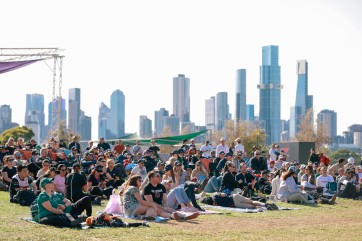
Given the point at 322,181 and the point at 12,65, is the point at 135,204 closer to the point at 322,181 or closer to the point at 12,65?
the point at 322,181

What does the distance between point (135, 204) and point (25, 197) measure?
3477 mm

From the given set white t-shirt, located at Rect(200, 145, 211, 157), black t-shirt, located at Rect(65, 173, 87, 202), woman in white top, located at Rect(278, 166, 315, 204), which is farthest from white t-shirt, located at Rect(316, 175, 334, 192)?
black t-shirt, located at Rect(65, 173, 87, 202)

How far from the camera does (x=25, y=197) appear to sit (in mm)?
17672

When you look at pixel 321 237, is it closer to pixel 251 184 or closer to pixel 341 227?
pixel 341 227

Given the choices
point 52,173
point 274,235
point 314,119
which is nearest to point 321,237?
point 274,235

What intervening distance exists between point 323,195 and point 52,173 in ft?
34.4

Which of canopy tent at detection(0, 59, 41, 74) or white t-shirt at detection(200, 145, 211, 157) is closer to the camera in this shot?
white t-shirt at detection(200, 145, 211, 157)

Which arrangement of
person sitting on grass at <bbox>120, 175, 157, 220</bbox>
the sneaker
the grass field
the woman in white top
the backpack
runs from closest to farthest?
the grass field < person sitting on grass at <bbox>120, 175, 157, 220</bbox> < the sneaker < the backpack < the woman in white top

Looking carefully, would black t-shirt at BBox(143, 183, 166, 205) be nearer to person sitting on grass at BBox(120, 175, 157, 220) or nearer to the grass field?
person sitting on grass at BBox(120, 175, 157, 220)

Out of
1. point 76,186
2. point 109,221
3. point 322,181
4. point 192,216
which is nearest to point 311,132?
point 322,181

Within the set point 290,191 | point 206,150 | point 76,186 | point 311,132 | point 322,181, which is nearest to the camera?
point 76,186

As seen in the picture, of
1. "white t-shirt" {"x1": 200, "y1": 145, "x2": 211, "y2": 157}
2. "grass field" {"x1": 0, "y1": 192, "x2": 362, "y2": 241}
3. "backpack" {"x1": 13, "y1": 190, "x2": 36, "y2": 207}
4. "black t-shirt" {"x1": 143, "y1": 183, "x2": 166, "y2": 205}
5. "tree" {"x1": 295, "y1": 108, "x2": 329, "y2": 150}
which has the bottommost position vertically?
"grass field" {"x1": 0, "y1": 192, "x2": 362, "y2": 241}

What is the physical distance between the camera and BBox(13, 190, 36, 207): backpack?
17.6m

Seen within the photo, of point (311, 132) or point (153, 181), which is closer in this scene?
point (153, 181)
